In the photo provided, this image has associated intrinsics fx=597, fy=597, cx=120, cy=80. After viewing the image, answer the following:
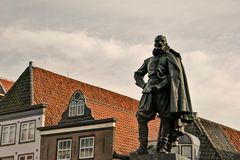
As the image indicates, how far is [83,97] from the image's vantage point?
35719mm

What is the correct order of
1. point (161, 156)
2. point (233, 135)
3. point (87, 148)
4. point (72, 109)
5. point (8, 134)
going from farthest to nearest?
point (233, 135) < point (8, 134) < point (72, 109) < point (87, 148) < point (161, 156)

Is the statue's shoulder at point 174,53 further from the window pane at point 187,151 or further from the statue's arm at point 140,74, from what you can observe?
the window pane at point 187,151

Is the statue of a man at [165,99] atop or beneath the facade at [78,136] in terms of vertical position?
beneath

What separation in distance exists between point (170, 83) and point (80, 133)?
2453 centimetres

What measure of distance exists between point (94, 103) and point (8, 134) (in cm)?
602

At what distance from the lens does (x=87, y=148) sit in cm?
3406

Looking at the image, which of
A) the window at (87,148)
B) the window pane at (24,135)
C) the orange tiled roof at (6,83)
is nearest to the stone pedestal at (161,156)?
the window at (87,148)

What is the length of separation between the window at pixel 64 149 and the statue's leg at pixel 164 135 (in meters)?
24.5

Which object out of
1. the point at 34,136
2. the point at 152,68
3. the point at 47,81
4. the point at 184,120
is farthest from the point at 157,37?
the point at 47,81

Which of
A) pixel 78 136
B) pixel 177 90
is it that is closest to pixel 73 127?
pixel 78 136

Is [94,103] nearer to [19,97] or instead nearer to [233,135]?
[19,97]

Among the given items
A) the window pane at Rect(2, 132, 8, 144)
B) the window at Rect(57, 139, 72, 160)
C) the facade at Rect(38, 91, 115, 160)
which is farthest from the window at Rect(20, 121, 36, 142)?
the window at Rect(57, 139, 72, 160)

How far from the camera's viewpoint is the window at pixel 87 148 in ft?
111

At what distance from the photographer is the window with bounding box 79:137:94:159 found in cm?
3384
